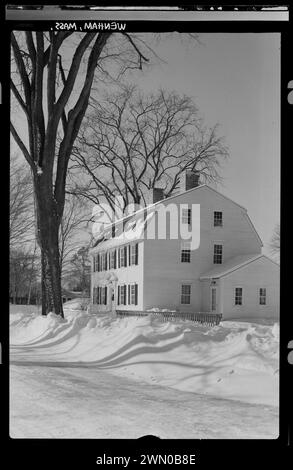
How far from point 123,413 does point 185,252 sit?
1.07 meters

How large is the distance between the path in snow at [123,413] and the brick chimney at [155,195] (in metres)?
1.19

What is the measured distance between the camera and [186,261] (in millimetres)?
3613

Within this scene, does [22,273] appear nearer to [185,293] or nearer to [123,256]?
[123,256]

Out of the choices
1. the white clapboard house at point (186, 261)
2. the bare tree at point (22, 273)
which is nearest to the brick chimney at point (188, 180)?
the white clapboard house at point (186, 261)

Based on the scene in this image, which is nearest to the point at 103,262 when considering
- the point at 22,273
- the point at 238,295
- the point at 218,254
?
the point at 22,273

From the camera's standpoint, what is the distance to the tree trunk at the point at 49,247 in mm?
Result: 3730

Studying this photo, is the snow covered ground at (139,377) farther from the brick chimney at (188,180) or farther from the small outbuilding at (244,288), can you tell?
the brick chimney at (188,180)

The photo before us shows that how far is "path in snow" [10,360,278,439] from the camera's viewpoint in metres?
3.28

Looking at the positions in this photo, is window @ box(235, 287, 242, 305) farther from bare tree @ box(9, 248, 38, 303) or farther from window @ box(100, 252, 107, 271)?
bare tree @ box(9, 248, 38, 303)

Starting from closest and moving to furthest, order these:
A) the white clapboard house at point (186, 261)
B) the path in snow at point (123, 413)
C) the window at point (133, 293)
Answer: the path in snow at point (123, 413) → the white clapboard house at point (186, 261) → the window at point (133, 293)

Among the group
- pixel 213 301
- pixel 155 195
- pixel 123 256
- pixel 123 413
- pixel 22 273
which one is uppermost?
pixel 155 195
